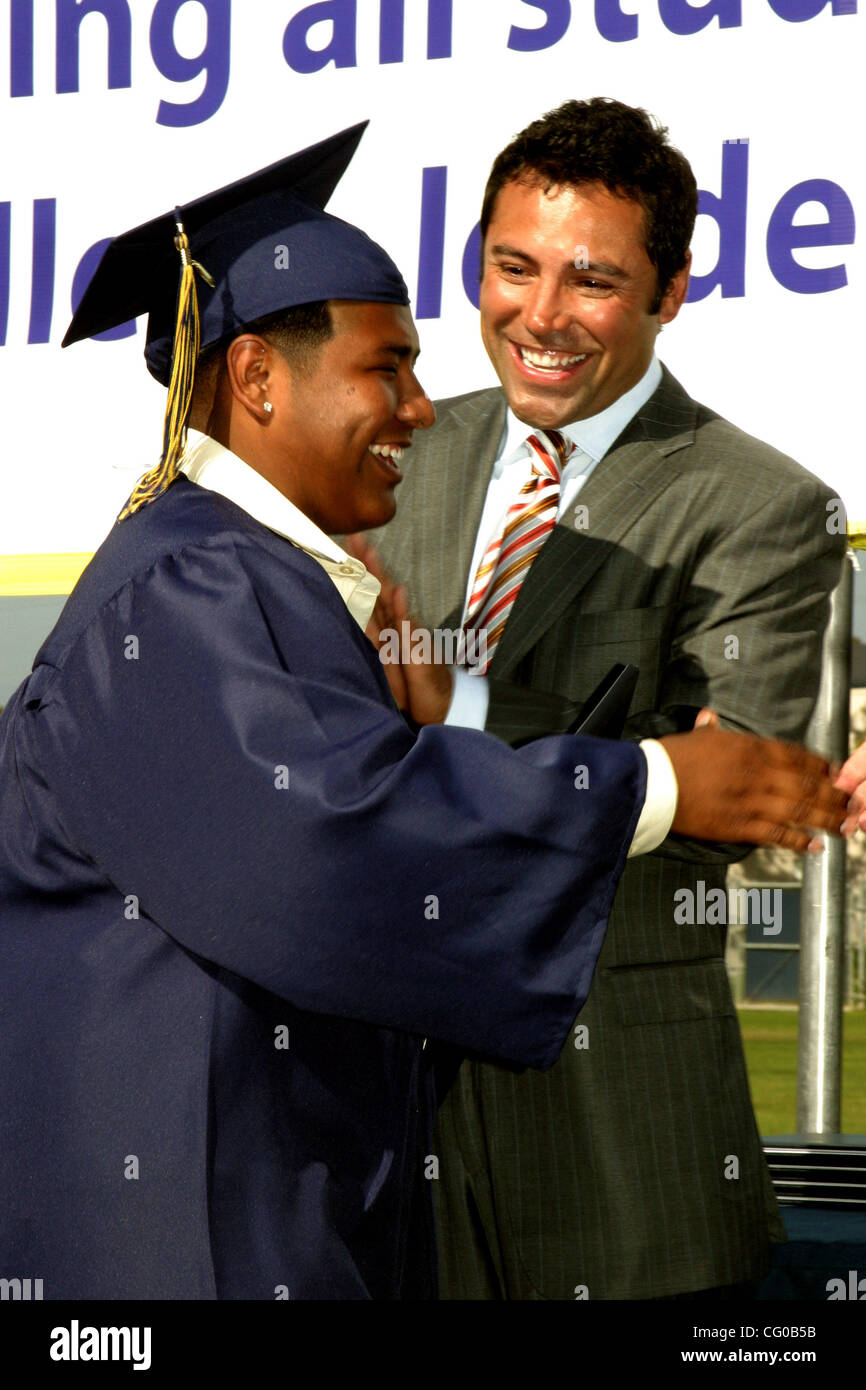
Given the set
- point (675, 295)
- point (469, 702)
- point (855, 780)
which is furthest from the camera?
point (675, 295)

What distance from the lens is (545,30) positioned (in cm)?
242

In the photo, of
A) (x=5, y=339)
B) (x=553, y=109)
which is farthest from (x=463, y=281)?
(x=5, y=339)

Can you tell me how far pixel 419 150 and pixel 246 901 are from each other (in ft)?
5.11

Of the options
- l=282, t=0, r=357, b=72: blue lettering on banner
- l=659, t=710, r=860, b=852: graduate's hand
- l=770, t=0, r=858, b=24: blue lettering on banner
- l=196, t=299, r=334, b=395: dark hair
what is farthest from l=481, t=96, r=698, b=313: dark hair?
l=659, t=710, r=860, b=852: graduate's hand

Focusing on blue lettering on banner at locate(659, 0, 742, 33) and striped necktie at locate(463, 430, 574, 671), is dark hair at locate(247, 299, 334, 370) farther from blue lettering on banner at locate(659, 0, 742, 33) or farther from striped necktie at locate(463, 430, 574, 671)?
blue lettering on banner at locate(659, 0, 742, 33)

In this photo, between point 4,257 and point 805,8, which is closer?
point 805,8

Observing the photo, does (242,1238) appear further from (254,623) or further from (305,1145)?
(254,623)

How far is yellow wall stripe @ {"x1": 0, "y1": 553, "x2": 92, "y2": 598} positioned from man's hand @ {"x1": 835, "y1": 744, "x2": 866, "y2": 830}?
126cm

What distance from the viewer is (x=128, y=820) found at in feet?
4.50

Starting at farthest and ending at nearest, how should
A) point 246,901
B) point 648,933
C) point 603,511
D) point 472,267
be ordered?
point 472,267
point 603,511
point 648,933
point 246,901

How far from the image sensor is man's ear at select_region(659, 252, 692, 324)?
2.34 m

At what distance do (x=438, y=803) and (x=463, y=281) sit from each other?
52.7 inches

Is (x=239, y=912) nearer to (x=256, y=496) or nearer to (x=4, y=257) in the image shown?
(x=256, y=496)

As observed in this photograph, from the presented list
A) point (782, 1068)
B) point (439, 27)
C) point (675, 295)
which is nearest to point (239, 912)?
point (675, 295)
